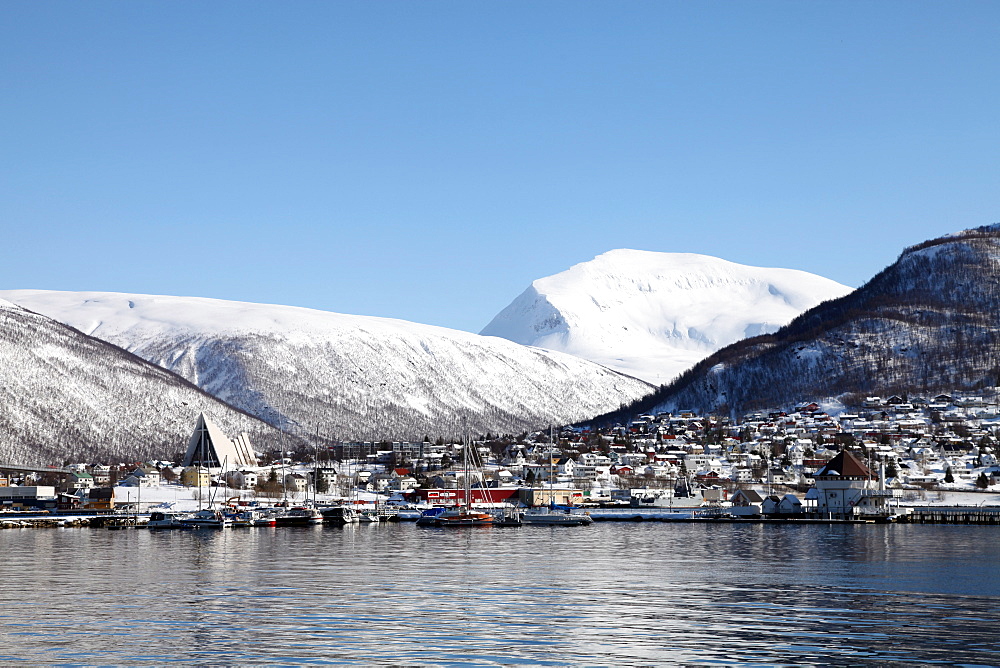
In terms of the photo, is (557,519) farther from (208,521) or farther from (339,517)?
(208,521)

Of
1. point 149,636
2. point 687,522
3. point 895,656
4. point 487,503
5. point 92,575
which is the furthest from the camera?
point 487,503

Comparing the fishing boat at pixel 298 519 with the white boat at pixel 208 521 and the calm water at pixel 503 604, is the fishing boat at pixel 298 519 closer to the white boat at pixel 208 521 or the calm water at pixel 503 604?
the white boat at pixel 208 521

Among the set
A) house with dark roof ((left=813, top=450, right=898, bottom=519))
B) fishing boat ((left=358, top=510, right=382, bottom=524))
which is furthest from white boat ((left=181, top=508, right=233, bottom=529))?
house with dark roof ((left=813, top=450, right=898, bottom=519))

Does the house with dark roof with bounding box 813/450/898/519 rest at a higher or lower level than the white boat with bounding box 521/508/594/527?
higher

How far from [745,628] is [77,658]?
22269 millimetres

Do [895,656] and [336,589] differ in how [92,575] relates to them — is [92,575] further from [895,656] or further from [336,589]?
[895,656]

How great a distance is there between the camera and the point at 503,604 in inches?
2071

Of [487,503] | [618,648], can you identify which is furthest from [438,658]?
[487,503]

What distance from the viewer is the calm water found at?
3978 centimetres

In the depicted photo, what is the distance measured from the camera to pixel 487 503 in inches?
7052

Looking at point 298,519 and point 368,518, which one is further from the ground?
point 298,519

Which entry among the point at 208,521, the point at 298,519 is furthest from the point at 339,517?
the point at 208,521

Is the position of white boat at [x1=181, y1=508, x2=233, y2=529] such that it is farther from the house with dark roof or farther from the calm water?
the house with dark roof

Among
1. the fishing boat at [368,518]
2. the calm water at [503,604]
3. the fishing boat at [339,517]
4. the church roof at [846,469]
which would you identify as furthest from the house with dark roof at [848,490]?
the calm water at [503,604]
